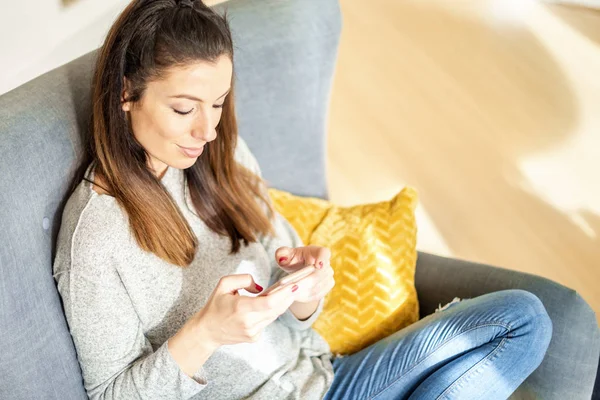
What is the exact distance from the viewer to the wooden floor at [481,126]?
111 inches

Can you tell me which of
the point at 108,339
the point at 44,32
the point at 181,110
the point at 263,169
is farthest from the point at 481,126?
the point at 108,339

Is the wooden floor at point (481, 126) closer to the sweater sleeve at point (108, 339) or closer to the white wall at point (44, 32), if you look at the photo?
the white wall at point (44, 32)

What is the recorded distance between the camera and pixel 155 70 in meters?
1.34

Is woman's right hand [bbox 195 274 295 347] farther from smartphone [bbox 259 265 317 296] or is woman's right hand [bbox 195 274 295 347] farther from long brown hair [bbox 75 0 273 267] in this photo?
long brown hair [bbox 75 0 273 267]

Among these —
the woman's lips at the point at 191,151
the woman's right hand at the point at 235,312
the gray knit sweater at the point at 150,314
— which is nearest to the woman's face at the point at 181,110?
the woman's lips at the point at 191,151

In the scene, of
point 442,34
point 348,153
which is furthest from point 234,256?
point 442,34

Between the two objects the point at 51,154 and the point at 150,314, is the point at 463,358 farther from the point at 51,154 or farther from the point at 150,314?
the point at 51,154

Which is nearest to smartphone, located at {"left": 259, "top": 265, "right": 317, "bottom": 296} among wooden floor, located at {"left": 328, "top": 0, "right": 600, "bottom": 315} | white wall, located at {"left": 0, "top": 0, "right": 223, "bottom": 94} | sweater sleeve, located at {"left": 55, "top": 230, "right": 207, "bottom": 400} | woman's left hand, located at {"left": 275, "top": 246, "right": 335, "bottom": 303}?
woman's left hand, located at {"left": 275, "top": 246, "right": 335, "bottom": 303}

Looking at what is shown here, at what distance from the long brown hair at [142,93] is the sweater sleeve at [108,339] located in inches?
4.2

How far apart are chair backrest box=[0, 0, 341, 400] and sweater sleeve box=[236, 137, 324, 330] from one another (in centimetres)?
12

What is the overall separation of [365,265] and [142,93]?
27.1 inches

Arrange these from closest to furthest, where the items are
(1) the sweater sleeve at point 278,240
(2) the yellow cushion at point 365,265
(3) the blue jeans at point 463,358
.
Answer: (3) the blue jeans at point 463,358 < (1) the sweater sleeve at point 278,240 < (2) the yellow cushion at point 365,265

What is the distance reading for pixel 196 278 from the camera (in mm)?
1535

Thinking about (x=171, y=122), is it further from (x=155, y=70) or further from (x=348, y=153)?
(x=348, y=153)
